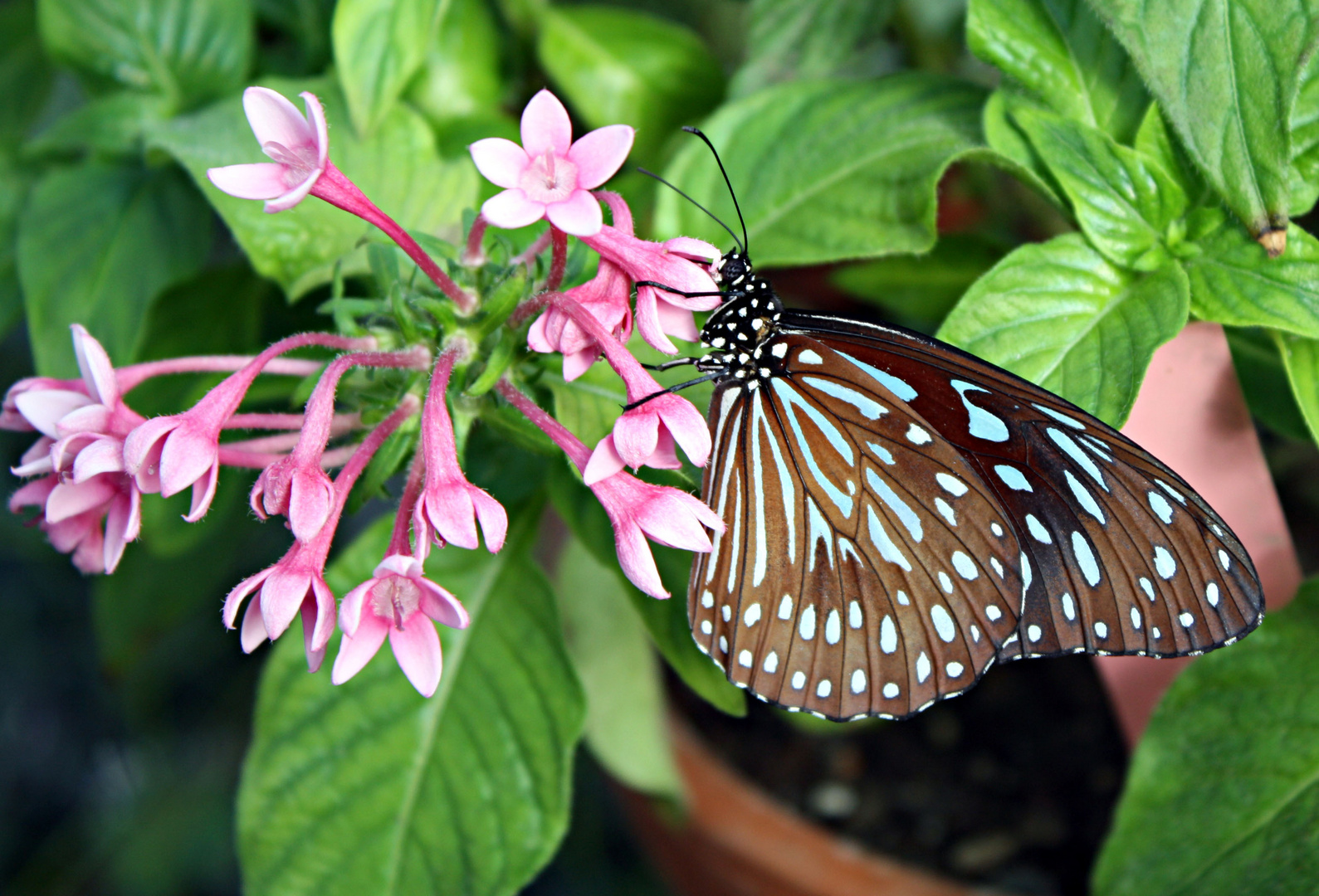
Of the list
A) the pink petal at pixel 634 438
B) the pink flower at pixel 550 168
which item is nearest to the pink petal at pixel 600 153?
the pink flower at pixel 550 168

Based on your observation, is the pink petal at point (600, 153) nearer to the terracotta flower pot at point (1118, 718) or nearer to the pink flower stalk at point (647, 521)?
the pink flower stalk at point (647, 521)

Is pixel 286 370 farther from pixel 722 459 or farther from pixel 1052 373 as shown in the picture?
pixel 1052 373

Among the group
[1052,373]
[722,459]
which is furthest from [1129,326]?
[722,459]

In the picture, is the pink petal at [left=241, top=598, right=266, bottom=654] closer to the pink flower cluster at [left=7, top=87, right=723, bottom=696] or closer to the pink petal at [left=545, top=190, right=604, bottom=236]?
the pink flower cluster at [left=7, top=87, right=723, bottom=696]

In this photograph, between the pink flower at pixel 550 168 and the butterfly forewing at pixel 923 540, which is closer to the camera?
the pink flower at pixel 550 168

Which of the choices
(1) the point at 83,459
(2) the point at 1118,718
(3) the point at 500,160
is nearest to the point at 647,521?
(3) the point at 500,160
